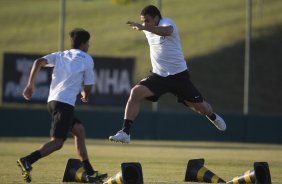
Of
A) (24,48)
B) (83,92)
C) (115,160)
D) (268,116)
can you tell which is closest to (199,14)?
(24,48)

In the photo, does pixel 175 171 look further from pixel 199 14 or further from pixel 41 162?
pixel 199 14

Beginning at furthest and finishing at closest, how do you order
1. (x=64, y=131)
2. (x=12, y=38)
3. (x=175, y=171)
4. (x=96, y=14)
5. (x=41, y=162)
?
(x=96, y=14), (x=12, y=38), (x=41, y=162), (x=175, y=171), (x=64, y=131)

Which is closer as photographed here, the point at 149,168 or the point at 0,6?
the point at 149,168

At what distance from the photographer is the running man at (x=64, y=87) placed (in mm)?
11773

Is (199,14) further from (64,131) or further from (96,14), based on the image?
(64,131)

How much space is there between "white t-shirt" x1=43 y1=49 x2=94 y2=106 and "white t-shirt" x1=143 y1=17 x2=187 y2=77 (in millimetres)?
1671

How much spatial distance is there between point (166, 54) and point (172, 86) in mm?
482

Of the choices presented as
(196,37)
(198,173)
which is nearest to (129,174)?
(198,173)

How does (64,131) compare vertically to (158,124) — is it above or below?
above

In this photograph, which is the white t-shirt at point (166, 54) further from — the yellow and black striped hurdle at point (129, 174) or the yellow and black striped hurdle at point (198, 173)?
the yellow and black striped hurdle at point (129, 174)

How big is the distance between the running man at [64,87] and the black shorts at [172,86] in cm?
153

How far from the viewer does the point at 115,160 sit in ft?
59.2

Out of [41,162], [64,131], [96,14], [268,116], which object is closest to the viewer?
[64,131]

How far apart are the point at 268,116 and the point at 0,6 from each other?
3211cm
